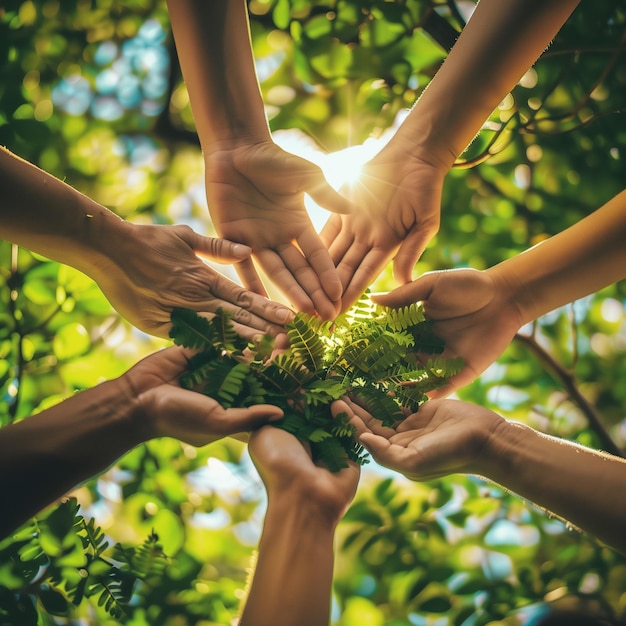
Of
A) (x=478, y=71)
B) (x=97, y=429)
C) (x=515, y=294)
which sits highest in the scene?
(x=478, y=71)

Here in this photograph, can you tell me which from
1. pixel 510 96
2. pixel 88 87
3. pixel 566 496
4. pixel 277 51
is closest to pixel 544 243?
pixel 510 96

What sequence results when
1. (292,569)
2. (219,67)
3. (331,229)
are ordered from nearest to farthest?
(292,569)
(219,67)
(331,229)

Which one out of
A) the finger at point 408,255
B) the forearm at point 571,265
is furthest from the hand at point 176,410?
the forearm at point 571,265

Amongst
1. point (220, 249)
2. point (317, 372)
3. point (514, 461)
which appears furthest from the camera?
point (220, 249)

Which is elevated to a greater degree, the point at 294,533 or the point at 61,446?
the point at 61,446

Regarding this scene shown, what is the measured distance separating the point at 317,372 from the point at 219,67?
1438 millimetres

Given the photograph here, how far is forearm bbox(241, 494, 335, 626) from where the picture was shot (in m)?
1.38

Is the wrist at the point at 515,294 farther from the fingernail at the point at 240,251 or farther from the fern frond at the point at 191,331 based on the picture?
the fern frond at the point at 191,331

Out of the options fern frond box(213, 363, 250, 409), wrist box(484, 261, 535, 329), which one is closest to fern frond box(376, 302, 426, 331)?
fern frond box(213, 363, 250, 409)

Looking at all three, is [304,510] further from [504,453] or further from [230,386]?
[504,453]

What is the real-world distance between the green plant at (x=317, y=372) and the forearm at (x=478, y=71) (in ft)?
3.23

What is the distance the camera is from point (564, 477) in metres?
1.69

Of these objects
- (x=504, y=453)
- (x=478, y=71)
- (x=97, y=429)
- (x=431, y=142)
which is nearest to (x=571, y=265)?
(x=431, y=142)

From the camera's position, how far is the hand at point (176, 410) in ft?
5.41
